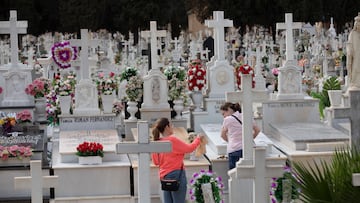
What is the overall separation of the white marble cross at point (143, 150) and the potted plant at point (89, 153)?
4.07 meters

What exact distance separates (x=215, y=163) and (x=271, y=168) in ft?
14.3

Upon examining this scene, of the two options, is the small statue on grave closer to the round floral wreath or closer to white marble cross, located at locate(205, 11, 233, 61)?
white marble cross, located at locate(205, 11, 233, 61)

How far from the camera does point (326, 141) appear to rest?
15445 mm

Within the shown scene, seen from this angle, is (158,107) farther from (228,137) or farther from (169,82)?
(228,137)

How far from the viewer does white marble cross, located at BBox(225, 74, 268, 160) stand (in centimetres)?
1195

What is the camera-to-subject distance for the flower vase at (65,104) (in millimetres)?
17266

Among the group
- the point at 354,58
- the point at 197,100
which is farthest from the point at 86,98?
the point at 354,58

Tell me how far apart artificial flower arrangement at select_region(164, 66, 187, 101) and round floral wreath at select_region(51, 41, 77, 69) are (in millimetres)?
4042

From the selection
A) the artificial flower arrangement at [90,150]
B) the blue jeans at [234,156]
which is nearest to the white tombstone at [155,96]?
the artificial flower arrangement at [90,150]

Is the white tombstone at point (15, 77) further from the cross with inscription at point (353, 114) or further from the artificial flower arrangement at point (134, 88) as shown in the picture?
the cross with inscription at point (353, 114)

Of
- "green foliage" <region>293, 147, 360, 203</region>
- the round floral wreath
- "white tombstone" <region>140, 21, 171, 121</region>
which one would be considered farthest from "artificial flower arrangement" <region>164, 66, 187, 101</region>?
"green foliage" <region>293, 147, 360, 203</region>

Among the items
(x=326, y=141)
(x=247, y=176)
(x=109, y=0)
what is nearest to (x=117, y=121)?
(x=326, y=141)

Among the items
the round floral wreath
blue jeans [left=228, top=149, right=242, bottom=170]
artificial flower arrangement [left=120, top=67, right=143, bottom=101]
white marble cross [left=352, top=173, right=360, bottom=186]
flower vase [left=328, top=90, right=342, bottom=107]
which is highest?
the round floral wreath

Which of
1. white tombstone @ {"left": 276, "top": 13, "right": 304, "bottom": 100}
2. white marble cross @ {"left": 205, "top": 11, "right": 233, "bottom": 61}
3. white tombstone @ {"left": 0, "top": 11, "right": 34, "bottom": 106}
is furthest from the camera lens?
white tombstone @ {"left": 0, "top": 11, "right": 34, "bottom": 106}
